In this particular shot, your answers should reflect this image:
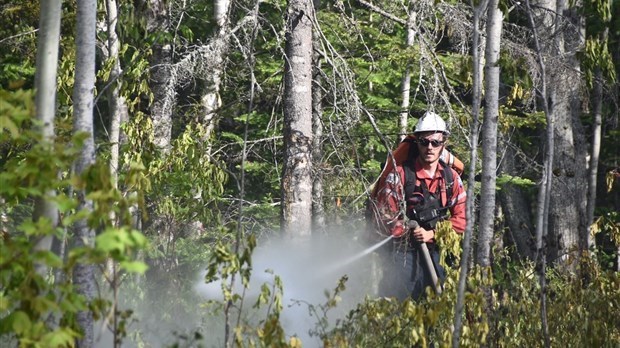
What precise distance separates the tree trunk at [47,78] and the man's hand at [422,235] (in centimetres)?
511

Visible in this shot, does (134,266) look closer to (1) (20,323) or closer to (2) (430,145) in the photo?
(1) (20,323)

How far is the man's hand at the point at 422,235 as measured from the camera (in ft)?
31.5

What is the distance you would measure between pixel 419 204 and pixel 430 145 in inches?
20.6

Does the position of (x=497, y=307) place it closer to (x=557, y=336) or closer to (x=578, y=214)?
(x=557, y=336)

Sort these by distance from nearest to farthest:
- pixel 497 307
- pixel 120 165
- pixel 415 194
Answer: pixel 497 307 → pixel 415 194 → pixel 120 165

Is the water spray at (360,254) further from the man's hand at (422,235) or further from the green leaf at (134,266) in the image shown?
the green leaf at (134,266)

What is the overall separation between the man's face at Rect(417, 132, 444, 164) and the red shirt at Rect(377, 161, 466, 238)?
132 mm

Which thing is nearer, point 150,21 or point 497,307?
point 497,307

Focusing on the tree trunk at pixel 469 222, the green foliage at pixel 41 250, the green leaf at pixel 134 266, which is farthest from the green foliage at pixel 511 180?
the green leaf at pixel 134 266

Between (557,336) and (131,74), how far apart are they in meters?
4.84

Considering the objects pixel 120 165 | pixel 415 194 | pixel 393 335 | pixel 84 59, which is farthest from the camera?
pixel 120 165

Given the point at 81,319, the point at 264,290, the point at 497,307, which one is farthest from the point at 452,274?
the point at 81,319

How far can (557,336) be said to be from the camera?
23.7ft

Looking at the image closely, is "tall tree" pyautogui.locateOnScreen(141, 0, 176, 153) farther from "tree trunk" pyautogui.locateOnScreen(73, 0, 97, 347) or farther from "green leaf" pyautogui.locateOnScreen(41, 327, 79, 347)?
"green leaf" pyautogui.locateOnScreen(41, 327, 79, 347)
